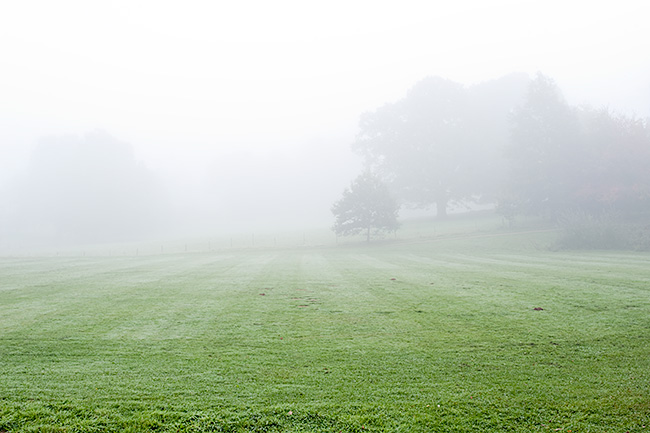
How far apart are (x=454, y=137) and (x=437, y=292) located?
143 ft

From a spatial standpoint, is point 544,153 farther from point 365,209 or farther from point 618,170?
point 365,209

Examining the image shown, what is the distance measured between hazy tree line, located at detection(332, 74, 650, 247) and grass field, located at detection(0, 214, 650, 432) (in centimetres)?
2271

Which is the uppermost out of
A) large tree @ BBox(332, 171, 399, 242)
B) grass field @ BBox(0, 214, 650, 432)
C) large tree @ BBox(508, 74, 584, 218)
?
large tree @ BBox(508, 74, 584, 218)

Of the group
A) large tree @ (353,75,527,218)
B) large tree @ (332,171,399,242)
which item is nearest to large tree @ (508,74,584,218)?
large tree @ (353,75,527,218)

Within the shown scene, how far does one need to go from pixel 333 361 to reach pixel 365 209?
31.3 meters

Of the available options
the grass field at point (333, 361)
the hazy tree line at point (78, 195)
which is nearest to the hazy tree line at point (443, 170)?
the hazy tree line at point (78, 195)

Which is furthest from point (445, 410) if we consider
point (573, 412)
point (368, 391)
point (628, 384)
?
point (628, 384)

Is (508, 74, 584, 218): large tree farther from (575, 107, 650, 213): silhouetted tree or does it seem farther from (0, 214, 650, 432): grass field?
(0, 214, 650, 432): grass field

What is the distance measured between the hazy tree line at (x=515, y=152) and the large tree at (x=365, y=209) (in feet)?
1.13

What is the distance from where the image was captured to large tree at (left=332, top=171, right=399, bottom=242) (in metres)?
36.1

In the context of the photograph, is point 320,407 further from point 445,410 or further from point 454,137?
point 454,137

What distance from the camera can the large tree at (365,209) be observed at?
36.1m

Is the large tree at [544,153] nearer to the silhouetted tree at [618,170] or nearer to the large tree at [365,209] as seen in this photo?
the silhouetted tree at [618,170]

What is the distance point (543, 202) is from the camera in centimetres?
3759
